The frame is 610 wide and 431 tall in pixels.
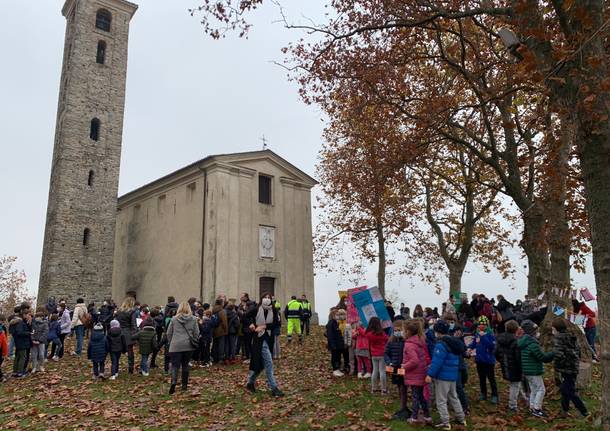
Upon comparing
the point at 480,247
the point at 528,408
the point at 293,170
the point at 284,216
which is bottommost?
the point at 528,408

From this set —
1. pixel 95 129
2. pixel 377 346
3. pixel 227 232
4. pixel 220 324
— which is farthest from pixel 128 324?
pixel 95 129

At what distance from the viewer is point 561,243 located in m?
12.3

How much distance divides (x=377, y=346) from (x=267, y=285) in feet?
62.1

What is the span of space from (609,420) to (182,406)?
24.1ft

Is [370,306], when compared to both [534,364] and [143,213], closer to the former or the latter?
[534,364]

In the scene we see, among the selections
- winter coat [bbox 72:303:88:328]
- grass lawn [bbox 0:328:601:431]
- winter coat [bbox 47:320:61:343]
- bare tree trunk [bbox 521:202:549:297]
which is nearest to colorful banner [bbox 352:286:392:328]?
grass lawn [bbox 0:328:601:431]

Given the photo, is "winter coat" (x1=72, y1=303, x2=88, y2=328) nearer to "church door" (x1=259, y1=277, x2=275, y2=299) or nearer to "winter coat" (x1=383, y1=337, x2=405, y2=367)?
"winter coat" (x1=383, y1=337, x2=405, y2=367)

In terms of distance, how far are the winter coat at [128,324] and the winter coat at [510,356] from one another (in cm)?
905

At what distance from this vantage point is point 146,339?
12.6 m

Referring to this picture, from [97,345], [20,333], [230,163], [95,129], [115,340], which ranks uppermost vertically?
[95,129]

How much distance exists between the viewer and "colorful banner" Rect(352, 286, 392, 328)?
11.5 meters

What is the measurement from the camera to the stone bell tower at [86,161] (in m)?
31.3

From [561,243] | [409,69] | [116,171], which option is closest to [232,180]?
[116,171]

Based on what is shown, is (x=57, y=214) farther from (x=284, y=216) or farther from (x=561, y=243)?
(x=561, y=243)
